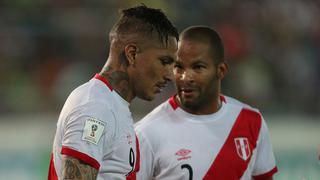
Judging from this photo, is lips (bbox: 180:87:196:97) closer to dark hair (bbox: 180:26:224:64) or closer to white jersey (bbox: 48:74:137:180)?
dark hair (bbox: 180:26:224:64)

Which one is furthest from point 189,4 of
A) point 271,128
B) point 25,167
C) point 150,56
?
point 150,56

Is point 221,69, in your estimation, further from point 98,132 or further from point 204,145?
point 98,132

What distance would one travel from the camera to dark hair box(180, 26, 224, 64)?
4652 millimetres

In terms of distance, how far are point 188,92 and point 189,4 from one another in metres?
6.35

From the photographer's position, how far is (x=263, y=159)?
474cm

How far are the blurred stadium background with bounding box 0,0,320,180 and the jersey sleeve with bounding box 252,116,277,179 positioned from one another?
375cm

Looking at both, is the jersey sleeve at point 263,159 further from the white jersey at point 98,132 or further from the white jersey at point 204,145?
the white jersey at point 98,132

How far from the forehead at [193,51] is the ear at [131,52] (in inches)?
43.6

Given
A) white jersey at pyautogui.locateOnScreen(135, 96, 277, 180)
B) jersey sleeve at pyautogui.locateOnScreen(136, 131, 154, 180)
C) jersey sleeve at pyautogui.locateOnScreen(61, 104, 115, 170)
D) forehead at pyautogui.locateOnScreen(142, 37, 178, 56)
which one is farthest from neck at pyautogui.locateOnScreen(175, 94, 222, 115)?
jersey sleeve at pyautogui.locateOnScreen(61, 104, 115, 170)

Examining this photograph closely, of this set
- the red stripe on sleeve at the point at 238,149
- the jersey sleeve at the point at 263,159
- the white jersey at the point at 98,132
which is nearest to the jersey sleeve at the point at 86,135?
the white jersey at the point at 98,132

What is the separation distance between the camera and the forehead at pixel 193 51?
458 cm

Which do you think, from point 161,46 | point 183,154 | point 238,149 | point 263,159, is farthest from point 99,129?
point 263,159

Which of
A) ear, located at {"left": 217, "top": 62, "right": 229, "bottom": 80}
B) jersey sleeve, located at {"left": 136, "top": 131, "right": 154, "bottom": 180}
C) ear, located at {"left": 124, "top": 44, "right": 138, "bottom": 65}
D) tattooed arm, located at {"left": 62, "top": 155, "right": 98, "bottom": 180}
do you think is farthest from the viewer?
ear, located at {"left": 217, "top": 62, "right": 229, "bottom": 80}

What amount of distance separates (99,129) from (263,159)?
1835 millimetres
